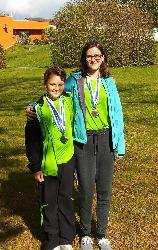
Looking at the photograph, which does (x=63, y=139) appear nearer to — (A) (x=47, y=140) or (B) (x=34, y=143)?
(A) (x=47, y=140)

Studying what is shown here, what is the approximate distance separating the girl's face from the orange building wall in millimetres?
57468

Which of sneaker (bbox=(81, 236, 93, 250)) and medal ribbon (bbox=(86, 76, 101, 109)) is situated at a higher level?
medal ribbon (bbox=(86, 76, 101, 109))

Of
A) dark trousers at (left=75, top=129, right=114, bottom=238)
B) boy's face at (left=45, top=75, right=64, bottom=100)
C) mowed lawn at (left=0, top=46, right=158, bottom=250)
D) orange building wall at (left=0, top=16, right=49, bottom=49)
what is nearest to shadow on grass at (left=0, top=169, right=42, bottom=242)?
mowed lawn at (left=0, top=46, right=158, bottom=250)

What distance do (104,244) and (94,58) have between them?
7.06 feet

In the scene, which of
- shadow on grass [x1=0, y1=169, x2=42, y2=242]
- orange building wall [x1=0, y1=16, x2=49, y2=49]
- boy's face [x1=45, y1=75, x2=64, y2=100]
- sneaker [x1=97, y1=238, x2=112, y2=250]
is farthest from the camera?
orange building wall [x1=0, y1=16, x2=49, y2=49]

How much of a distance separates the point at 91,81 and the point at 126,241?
203 cm

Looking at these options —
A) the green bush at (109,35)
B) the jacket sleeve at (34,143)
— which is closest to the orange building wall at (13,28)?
the green bush at (109,35)

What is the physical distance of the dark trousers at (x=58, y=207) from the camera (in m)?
4.71

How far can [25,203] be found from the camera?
6402mm

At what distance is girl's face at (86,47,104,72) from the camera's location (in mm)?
4453

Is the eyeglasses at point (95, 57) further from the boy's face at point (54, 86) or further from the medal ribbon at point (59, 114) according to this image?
the medal ribbon at point (59, 114)

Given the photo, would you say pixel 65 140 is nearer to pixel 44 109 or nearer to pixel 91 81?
pixel 44 109

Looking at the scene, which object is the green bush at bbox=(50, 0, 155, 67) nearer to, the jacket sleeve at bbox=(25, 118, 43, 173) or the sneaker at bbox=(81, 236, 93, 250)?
the sneaker at bbox=(81, 236, 93, 250)

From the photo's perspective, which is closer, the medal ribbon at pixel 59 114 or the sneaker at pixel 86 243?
the medal ribbon at pixel 59 114
